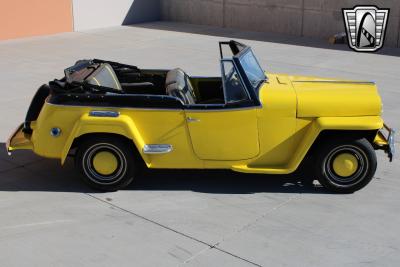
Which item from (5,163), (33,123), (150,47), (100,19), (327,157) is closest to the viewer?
(327,157)

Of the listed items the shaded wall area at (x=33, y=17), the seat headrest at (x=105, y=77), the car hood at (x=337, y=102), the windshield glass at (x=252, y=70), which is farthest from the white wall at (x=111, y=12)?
the car hood at (x=337, y=102)

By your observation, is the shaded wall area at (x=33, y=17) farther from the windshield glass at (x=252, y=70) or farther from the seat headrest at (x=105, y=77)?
the windshield glass at (x=252, y=70)

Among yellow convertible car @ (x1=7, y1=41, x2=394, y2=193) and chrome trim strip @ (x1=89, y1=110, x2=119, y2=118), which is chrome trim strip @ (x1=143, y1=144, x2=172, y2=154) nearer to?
yellow convertible car @ (x1=7, y1=41, x2=394, y2=193)

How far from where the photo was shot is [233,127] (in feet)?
18.0

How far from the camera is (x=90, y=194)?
566cm

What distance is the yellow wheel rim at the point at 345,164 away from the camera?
18.1ft

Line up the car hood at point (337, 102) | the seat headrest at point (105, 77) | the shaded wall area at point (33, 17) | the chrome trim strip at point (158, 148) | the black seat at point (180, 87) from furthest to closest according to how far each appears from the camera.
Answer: the shaded wall area at point (33, 17), the seat headrest at point (105, 77), the black seat at point (180, 87), the chrome trim strip at point (158, 148), the car hood at point (337, 102)

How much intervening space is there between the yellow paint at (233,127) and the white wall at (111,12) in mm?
12518

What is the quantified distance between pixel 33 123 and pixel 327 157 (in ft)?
10.5

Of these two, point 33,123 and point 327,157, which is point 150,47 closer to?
point 33,123

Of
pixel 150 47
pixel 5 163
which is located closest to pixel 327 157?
pixel 5 163

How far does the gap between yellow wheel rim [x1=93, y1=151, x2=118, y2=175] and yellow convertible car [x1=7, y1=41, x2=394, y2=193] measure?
0.01 metres

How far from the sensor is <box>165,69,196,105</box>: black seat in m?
5.71

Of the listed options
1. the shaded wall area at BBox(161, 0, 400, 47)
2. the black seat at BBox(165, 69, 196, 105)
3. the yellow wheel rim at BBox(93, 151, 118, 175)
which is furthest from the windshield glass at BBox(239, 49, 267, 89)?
the shaded wall area at BBox(161, 0, 400, 47)
